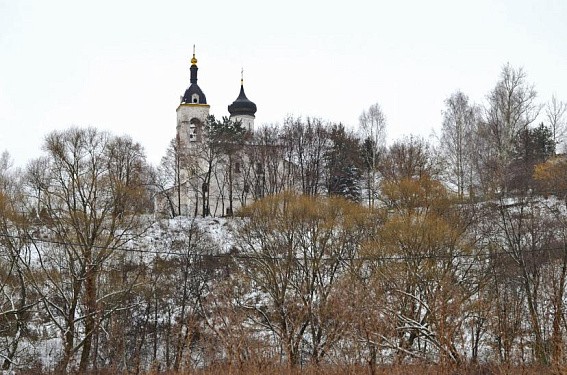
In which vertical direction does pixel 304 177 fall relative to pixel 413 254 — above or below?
above

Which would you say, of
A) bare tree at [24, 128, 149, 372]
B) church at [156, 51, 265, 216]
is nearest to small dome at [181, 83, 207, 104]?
church at [156, 51, 265, 216]

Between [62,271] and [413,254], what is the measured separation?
1140 centimetres

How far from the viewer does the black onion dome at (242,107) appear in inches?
2015

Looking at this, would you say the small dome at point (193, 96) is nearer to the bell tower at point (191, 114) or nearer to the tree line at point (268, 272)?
the bell tower at point (191, 114)

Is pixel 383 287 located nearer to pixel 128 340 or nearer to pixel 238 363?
pixel 238 363

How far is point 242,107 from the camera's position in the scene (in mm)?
51188

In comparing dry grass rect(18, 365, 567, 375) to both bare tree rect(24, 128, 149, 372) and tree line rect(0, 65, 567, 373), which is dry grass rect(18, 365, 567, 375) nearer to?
tree line rect(0, 65, 567, 373)

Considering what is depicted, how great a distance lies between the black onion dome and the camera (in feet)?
168

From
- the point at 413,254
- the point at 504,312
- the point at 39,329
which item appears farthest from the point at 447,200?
the point at 39,329

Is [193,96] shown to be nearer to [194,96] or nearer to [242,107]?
[194,96]

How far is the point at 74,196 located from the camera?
23.7 meters

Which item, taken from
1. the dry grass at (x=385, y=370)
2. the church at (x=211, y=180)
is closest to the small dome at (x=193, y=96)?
the church at (x=211, y=180)

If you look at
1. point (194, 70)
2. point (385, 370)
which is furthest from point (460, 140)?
point (385, 370)

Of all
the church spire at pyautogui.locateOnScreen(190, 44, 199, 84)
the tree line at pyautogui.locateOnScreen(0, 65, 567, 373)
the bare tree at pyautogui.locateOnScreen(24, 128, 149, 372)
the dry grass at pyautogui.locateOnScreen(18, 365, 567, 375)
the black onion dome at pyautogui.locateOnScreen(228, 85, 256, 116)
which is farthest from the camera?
the church spire at pyautogui.locateOnScreen(190, 44, 199, 84)
